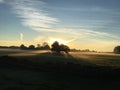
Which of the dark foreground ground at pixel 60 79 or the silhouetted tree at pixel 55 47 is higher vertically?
the silhouetted tree at pixel 55 47

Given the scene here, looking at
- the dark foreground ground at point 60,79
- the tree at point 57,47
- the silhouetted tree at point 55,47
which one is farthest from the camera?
the tree at point 57,47

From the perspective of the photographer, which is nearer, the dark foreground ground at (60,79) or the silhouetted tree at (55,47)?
the dark foreground ground at (60,79)

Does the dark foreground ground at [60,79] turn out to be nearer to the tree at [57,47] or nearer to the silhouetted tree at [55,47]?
the silhouetted tree at [55,47]

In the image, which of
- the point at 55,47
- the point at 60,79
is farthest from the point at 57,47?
the point at 60,79

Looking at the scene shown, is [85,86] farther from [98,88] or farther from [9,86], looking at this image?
[9,86]

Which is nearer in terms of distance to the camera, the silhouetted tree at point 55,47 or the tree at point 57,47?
the silhouetted tree at point 55,47

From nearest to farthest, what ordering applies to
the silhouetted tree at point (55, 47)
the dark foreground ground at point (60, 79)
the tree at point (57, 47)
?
the dark foreground ground at point (60, 79)
the silhouetted tree at point (55, 47)
the tree at point (57, 47)

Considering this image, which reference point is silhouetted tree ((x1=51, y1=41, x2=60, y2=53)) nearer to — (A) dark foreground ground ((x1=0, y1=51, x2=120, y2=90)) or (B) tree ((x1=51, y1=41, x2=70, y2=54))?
(B) tree ((x1=51, y1=41, x2=70, y2=54))

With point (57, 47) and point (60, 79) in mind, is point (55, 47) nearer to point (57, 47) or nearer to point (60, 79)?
point (57, 47)

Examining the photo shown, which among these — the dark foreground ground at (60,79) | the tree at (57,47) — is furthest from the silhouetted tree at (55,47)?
the dark foreground ground at (60,79)

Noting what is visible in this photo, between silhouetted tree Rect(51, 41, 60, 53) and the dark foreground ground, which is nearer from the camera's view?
the dark foreground ground

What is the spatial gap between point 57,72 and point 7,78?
8.06 metres

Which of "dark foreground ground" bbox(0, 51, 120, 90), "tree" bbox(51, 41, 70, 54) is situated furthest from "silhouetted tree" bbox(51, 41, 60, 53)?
"dark foreground ground" bbox(0, 51, 120, 90)

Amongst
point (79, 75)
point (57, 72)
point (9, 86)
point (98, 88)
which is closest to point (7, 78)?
point (9, 86)
